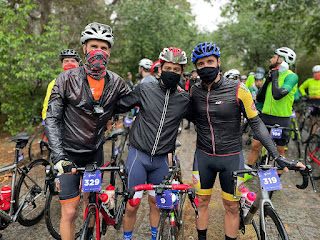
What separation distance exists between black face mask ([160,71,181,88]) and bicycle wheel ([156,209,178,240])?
1275mm

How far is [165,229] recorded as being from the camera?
2250 millimetres

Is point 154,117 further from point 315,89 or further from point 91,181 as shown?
point 315,89

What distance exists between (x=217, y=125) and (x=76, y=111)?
149cm

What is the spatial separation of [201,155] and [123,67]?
11728mm

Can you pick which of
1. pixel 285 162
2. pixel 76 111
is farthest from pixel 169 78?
pixel 285 162

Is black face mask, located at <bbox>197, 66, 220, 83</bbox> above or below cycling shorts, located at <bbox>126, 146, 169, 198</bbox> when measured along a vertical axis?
above

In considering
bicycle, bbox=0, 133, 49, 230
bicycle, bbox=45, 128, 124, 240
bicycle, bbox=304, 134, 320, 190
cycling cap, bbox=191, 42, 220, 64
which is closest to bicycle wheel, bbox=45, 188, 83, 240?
bicycle, bbox=45, 128, 124, 240

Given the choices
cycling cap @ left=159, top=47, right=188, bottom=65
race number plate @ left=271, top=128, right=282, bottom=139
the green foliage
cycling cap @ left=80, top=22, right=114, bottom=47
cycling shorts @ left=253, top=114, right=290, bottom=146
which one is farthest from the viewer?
the green foliage

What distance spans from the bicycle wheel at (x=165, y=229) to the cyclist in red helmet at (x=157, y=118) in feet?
1.62

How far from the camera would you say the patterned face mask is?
235 cm

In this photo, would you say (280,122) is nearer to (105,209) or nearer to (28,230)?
(105,209)

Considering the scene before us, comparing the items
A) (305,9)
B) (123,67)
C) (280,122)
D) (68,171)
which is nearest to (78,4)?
(123,67)

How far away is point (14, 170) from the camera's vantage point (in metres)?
3.19

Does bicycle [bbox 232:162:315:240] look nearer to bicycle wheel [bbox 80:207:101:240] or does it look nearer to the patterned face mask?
bicycle wheel [bbox 80:207:101:240]
